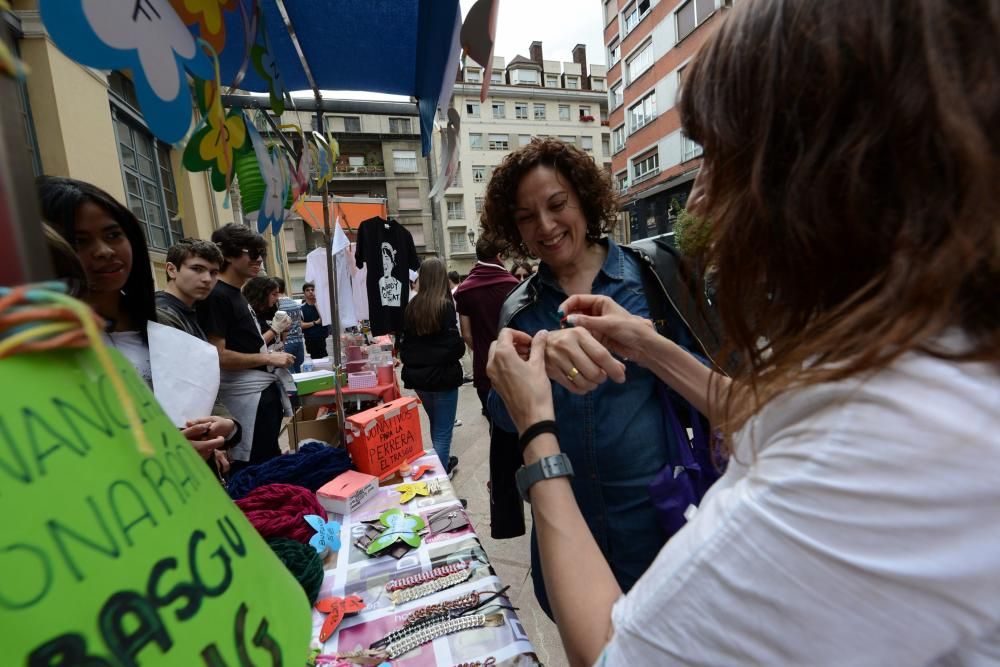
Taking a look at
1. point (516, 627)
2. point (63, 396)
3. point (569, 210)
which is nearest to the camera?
point (63, 396)

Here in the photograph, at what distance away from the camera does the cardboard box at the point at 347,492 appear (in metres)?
1.63

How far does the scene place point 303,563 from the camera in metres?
1.20

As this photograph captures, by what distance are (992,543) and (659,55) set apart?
73.1 ft

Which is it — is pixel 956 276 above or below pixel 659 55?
below

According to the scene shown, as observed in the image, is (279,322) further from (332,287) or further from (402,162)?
(402,162)

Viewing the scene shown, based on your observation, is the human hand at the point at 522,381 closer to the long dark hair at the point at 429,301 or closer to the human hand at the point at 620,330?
the human hand at the point at 620,330

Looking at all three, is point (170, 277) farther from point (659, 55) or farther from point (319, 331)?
point (659, 55)

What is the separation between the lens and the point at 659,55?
60.8 feet

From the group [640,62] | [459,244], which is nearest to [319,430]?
[640,62]

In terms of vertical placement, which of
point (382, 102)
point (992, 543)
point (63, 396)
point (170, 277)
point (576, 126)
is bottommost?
point (992, 543)

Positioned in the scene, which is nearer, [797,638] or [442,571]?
[797,638]

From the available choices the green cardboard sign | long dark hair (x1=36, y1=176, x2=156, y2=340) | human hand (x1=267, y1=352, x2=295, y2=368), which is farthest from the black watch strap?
human hand (x1=267, y1=352, x2=295, y2=368)

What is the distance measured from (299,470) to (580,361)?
4.58ft

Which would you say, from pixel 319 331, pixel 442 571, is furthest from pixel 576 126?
pixel 442 571
